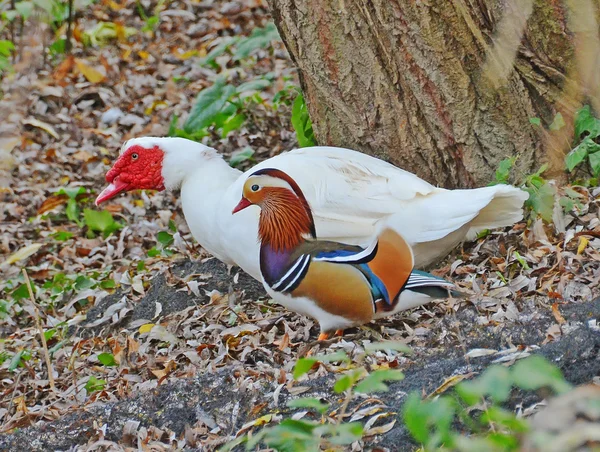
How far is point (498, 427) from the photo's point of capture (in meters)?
2.47

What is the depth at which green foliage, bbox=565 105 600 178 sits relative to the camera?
4.41m

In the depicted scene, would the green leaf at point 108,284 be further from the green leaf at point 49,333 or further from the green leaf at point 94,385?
the green leaf at point 94,385

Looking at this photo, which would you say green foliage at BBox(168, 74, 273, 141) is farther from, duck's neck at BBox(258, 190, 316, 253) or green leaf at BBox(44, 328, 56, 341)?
duck's neck at BBox(258, 190, 316, 253)

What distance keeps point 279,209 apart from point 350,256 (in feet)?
1.32

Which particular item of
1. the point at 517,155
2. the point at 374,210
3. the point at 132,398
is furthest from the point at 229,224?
the point at 517,155

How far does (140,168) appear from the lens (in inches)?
198

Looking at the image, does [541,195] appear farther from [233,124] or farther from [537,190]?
[233,124]

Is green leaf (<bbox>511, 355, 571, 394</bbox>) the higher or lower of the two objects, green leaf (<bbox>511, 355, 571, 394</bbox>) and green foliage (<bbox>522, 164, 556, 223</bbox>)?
the higher

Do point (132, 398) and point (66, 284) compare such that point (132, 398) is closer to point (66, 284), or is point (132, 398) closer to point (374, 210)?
point (374, 210)

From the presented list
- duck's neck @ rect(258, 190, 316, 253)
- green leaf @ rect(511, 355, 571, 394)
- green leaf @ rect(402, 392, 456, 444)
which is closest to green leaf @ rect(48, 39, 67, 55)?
duck's neck @ rect(258, 190, 316, 253)

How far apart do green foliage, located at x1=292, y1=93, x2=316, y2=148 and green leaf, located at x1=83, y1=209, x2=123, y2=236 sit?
6.29 ft

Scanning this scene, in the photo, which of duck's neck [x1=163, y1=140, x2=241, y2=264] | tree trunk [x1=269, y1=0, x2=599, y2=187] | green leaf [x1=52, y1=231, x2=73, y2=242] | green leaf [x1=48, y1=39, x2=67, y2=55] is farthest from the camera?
green leaf [x1=48, y1=39, x2=67, y2=55]

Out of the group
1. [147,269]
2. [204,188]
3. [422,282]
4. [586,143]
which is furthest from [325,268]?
[147,269]

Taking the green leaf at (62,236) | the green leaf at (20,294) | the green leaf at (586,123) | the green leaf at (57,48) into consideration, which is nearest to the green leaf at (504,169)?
the green leaf at (586,123)
